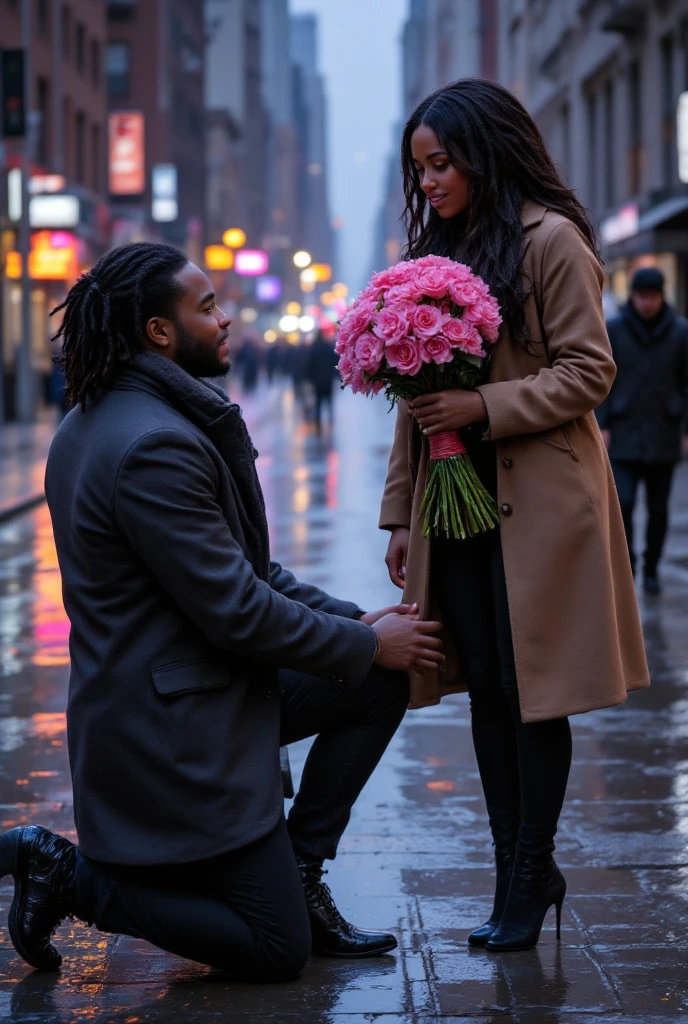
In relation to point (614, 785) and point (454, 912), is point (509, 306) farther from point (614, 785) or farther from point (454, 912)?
point (614, 785)

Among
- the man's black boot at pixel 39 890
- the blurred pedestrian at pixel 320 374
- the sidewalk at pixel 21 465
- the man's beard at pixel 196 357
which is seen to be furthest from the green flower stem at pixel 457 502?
the blurred pedestrian at pixel 320 374

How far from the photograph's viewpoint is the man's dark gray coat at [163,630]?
3617 mm

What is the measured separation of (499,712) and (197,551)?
915 mm

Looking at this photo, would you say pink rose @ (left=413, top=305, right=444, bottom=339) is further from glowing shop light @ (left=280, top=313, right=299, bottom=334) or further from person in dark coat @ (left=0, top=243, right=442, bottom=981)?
glowing shop light @ (left=280, top=313, right=299, bottom=334)

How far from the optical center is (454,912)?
14.4 ft

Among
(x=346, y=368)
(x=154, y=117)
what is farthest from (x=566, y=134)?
(x=346, y=368)

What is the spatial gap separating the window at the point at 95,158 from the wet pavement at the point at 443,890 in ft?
145

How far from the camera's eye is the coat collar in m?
3.94

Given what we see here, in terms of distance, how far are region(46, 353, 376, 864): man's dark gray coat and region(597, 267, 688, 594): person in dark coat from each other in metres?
6.85

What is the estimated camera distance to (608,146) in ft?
120

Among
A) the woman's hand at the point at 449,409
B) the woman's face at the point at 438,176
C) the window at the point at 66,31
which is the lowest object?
the woman's hand at the point at 449,409

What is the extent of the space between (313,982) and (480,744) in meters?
0.71

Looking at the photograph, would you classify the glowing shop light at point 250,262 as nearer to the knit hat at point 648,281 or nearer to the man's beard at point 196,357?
the knit hat at point 648,281

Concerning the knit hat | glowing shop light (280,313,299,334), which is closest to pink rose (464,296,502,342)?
the knit hat
